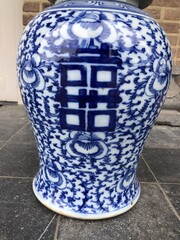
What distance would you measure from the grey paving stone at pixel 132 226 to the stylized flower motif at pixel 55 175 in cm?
10

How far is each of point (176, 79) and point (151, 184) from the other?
104cm

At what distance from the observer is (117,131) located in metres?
0.68

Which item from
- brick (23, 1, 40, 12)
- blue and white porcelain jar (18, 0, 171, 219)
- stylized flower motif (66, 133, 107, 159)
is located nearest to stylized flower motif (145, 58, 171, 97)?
blue and white porcelain jar (18, 0, 171, 219)

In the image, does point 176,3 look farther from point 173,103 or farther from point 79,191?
point 79,191

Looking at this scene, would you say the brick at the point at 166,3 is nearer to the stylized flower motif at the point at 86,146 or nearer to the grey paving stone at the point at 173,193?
the grey paving stone at the point at 173,193

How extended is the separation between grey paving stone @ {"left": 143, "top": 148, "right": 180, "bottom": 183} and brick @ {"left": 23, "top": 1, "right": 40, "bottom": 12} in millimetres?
1097

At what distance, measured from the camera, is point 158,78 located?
2.23 ft

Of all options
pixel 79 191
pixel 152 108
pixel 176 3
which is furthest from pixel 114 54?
pixel 176 3

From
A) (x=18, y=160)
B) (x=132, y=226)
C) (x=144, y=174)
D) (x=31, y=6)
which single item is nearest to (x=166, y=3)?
(x=31, y=6)

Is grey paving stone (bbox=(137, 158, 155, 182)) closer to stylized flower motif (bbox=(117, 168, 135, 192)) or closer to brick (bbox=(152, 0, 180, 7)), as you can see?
stylized flower motif (bbox=(117, 168, 135, 192))

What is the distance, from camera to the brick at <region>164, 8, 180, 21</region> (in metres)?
1.71

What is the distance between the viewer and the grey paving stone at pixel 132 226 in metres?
0.70

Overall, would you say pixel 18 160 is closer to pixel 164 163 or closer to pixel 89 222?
pixel 89 222

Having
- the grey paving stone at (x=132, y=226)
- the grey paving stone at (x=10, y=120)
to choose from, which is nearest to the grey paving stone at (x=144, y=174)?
the grey paving stone at (x=132, y=226)
